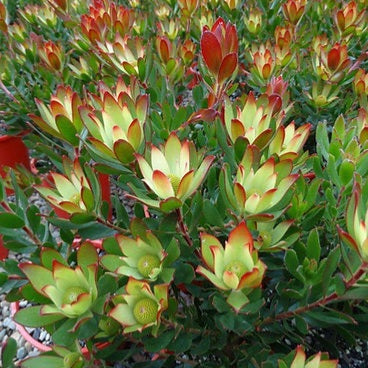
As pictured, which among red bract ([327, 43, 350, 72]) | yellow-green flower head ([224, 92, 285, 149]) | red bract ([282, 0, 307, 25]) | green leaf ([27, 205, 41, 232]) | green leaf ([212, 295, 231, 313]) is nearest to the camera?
green leaf ([212, 295, 231, 313])

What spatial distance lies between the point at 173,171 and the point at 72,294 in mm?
284

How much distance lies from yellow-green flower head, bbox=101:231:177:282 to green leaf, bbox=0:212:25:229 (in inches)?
10.0

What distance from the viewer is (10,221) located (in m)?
0.94

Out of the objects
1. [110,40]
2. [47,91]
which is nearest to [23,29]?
[47,91]

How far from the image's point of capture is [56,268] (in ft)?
2.59

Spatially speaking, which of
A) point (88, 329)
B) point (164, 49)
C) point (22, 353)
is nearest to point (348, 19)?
point (164, 49)

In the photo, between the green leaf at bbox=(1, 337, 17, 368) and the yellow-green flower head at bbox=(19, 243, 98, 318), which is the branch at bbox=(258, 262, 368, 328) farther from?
the green leaf at bbox=(1, 337, 17, 368)

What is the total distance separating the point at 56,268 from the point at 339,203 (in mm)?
592

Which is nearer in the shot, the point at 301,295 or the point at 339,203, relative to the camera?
the point at 301,295

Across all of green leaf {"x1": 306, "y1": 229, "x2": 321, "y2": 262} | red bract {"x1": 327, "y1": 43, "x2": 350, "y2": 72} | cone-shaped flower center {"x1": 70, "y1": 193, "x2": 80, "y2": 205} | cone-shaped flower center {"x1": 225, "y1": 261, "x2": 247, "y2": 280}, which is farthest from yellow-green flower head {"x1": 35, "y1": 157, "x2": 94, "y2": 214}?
red bract {"x1": 327, "y1": 43, "x2": 350, "y2": 72}

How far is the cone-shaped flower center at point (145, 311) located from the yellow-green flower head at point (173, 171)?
169mm

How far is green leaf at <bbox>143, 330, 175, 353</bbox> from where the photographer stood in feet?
2.85

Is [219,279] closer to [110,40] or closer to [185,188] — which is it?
[185,188]

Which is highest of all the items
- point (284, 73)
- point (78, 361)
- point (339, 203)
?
point (284, 73)
